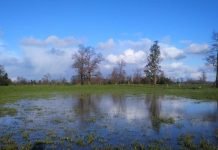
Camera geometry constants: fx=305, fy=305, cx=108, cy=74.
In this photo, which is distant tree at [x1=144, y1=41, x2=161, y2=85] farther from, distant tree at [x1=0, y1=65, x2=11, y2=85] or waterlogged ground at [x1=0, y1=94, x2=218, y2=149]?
waterlogged ground at [x1=0, y1=94, x2=218, y2=149]

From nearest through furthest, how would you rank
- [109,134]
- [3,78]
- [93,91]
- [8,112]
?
[109,134] → [8,112] → [93,91] → [3,78]

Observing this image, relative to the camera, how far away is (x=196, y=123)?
18.2 m

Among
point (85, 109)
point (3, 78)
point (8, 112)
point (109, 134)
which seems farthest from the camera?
point (3, 78)

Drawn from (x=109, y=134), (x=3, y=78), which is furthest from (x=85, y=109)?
(x=3, y=78)

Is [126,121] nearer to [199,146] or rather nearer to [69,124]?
[69,124]

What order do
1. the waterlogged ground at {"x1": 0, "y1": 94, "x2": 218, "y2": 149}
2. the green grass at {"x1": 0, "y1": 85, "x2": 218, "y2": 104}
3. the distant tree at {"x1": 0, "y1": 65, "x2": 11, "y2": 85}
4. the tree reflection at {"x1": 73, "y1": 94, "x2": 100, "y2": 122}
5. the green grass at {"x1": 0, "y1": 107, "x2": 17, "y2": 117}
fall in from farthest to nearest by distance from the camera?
the distant tree at {"x1": 0, "y1": 65, "x2": 11, "y2": 85} < the green grass at {"x1": 0, "y1": 85, "x2": 218, "y2": 104} < the green grass at {"x1": 0, "y1": 107, "x2": 17, "y2": 117} < the tree reflection at {"x1": 73, "y1": 94, "x2": 100, "y2": 122} < the waterlogged ground at {"x1": 0, "y1": 94, "x2": 218, "y2": 149}

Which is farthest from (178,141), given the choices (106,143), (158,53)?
(158,53)

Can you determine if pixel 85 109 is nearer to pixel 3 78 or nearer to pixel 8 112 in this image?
pixel 8 112

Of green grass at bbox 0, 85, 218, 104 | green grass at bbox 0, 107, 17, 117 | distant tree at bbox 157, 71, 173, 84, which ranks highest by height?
distant tree at bbox 157, 71, 173, 84

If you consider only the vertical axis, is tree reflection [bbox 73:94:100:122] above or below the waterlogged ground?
above

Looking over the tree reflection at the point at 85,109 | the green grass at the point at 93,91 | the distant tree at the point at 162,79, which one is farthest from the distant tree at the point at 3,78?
the tree reflection at the point at 85,109

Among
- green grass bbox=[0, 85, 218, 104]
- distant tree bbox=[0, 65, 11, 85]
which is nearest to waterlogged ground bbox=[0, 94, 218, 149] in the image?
green grass bbox=[0, 85, 218, 104]

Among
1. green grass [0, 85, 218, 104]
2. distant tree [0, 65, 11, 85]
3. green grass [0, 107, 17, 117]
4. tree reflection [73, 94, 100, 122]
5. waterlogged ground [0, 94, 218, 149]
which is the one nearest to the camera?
waterlogged ground [0, 94, 218, 149]

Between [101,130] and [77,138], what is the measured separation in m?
2.56
